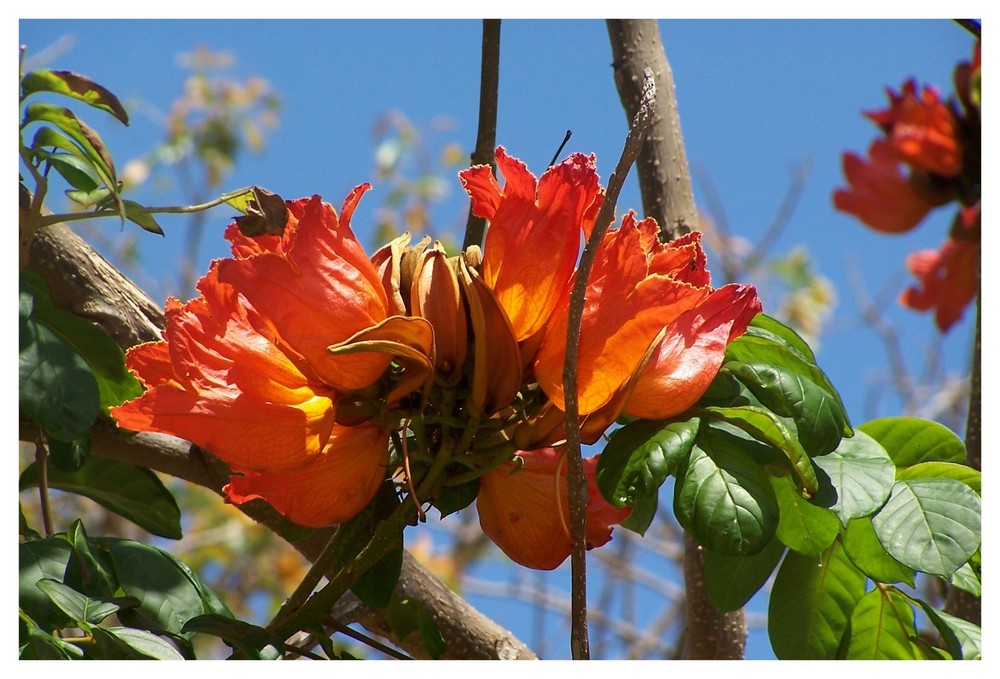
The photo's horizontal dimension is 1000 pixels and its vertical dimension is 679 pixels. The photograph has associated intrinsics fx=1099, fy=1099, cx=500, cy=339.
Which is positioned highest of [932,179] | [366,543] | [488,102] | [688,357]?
[932,179]

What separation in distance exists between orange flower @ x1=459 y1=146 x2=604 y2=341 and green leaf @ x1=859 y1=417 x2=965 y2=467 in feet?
1.26

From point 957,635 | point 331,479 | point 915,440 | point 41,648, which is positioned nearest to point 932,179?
point 915,440

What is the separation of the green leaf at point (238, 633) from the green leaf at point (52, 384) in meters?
0.18

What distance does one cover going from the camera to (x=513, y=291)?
778mm

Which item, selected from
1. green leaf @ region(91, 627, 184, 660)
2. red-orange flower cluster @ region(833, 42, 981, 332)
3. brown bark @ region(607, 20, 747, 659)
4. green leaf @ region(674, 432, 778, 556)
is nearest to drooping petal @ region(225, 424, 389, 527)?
green leaf @ region(91, 627, 184, 660)

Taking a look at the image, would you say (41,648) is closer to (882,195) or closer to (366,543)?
(366,543)

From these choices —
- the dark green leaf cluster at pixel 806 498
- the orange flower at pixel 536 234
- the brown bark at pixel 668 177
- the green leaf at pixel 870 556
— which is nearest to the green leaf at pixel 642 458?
the dark green leaf cluster at pixel 806 498

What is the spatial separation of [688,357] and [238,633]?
0.39 meters

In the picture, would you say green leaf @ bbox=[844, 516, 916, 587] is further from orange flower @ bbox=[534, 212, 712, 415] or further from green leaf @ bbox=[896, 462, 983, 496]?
orange flower @ bbox=[534, 212, 712, 415]

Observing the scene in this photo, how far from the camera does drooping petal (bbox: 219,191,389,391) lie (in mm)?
735

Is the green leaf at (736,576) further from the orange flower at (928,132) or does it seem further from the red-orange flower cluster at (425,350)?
the orange flower at (928,132)


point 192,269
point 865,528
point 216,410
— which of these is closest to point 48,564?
point 216,410

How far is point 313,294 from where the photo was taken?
739mm

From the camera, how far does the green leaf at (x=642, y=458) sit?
0.74 metres
